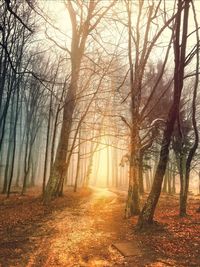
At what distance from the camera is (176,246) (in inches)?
314

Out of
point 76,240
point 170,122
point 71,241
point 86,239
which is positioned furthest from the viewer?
point 170,122

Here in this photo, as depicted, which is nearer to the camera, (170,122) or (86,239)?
(86,239)

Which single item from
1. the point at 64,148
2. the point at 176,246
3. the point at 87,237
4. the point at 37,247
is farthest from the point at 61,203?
the point at 176,246

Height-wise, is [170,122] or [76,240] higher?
[170,122]

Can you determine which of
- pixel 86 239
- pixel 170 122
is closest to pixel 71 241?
pixel 86 239

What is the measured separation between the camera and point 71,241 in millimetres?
8734

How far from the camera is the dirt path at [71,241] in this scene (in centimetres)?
698

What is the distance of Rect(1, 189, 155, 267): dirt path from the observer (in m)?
6.98

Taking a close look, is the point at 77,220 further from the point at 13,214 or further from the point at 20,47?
the point at 20,47

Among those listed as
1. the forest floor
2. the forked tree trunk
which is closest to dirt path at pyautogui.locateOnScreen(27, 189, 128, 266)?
the forest floor

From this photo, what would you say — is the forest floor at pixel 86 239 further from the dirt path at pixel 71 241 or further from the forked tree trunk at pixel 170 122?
the forked tree trunk at pixel 170 122

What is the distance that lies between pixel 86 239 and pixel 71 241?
57 cm

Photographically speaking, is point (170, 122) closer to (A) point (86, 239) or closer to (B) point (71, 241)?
(A) point (86, 239)

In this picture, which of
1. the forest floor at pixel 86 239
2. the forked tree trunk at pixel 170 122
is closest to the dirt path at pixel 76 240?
the forest floor at pixel 86 239
